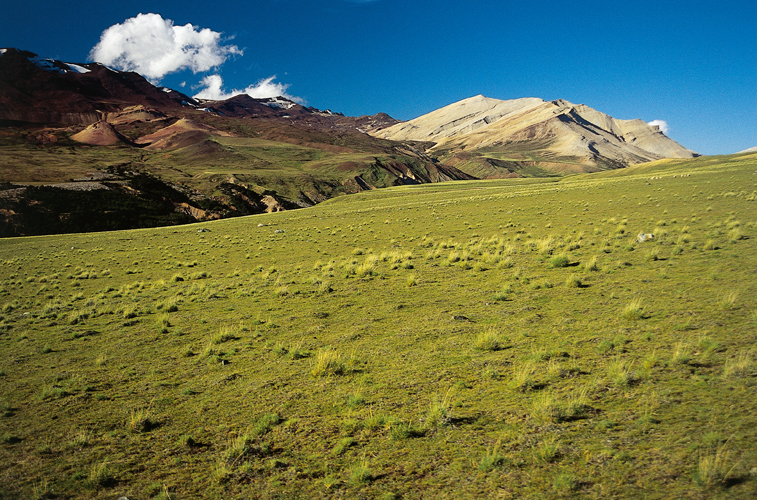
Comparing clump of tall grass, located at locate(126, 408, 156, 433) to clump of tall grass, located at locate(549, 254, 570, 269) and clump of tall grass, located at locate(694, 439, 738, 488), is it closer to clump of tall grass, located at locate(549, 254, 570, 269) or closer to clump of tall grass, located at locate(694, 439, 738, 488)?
clump of tall grass, located at locate(694, 439, 738, 488)

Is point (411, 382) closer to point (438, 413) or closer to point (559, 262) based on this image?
point (438, 413)

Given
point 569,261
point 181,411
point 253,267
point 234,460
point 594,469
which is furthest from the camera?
point 253,267

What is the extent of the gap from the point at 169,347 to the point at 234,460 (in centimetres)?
676

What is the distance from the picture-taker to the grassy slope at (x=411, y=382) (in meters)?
5.11

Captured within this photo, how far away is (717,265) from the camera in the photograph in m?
12.6

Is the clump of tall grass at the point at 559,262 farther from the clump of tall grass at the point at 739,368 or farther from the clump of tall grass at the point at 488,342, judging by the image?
the clump of tall grass at the point at 739,368

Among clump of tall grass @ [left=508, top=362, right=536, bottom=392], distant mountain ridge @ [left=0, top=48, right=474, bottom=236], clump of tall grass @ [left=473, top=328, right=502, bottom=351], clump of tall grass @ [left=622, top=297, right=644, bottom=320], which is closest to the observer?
clump of tall grass @ [left=508, top=362, right=536, bottom=392]

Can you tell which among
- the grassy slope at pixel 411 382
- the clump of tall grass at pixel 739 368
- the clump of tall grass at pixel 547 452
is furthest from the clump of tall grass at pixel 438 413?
the clump of tall grass at pixel 739 368

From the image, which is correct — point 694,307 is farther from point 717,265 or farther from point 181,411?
point 181,411

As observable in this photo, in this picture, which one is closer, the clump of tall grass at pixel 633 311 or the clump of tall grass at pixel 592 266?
the clump of tall grass at pixel 633 311

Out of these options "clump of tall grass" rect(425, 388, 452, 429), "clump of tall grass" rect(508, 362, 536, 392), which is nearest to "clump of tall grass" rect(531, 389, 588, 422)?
"clump of tall grass" rect(508, 362, 536, 392)

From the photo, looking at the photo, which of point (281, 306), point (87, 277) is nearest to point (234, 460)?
point (281, 306)

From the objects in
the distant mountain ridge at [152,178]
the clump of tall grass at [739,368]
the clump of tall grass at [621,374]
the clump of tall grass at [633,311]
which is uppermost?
the distant mountain ridge at [152,178]

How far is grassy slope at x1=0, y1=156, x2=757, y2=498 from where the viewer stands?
511 cm
